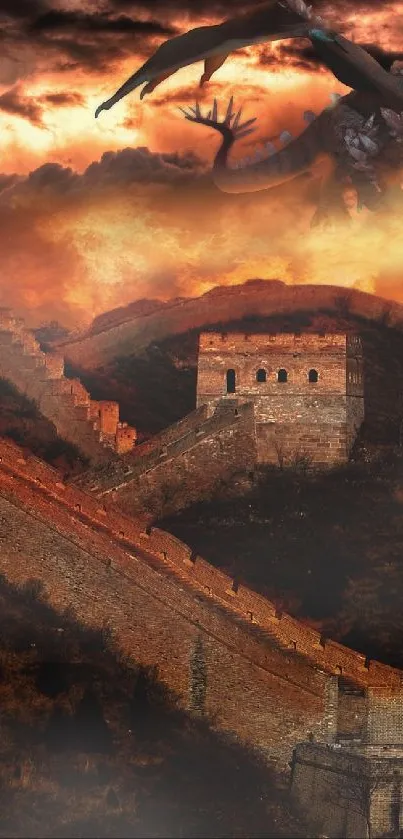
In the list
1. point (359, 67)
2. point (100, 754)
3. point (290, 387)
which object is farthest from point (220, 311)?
point (100, 754)

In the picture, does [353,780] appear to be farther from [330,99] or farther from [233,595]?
Result: [330,99]

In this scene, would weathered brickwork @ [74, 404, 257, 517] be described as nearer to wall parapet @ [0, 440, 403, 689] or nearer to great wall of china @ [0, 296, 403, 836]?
wall parapet @ [0, 440, 403, 689]

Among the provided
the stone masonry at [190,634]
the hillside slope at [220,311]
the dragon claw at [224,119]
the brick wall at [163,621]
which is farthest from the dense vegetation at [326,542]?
the dragon claw at [224,119]

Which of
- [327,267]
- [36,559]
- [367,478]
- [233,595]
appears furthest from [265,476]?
[36,559]

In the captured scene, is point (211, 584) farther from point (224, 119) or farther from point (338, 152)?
point (224, 119)

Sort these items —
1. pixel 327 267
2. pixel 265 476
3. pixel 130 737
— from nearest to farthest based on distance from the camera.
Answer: pixel 130 737
pixel 265 476
pixel 327 267

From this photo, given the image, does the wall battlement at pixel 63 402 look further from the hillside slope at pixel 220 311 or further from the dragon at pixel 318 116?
the dragon at pixel 318 116

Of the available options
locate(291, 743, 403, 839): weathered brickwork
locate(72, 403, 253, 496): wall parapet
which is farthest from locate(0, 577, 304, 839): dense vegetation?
locate(72, 403, 253, 496): wall parapet
